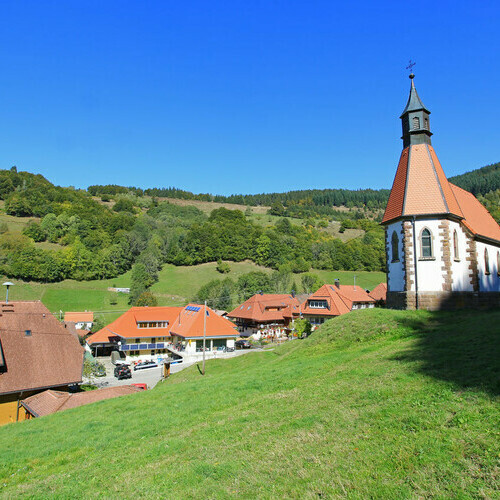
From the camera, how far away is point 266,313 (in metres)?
61.4

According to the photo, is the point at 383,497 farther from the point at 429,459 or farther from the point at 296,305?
the point at 296,305

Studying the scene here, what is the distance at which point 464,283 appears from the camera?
22.7 meters

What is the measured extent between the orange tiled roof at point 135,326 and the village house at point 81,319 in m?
17.5

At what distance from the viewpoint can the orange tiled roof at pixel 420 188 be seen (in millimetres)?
22984

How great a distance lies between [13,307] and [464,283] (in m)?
34.5

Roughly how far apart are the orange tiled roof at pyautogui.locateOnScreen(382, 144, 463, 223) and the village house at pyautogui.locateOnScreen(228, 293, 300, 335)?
36.7m

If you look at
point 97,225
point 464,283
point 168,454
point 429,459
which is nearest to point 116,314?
point 97,225

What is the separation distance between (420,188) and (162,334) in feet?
128

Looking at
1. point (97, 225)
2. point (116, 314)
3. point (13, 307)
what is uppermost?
point (97, 225)

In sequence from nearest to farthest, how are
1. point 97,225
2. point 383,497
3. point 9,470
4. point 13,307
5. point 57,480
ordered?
point 383,497
point 57,480
point 9,470
point 13,307
point 97,225

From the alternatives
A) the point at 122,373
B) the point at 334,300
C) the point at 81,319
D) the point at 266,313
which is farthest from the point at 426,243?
the point at 81,319

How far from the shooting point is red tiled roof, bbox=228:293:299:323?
60438mm

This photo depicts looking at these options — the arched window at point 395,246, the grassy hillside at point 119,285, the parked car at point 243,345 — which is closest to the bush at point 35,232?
the grassy hillside at point 119,285

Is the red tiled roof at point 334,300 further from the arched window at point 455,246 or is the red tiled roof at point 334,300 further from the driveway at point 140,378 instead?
the arched window at point 455,246
